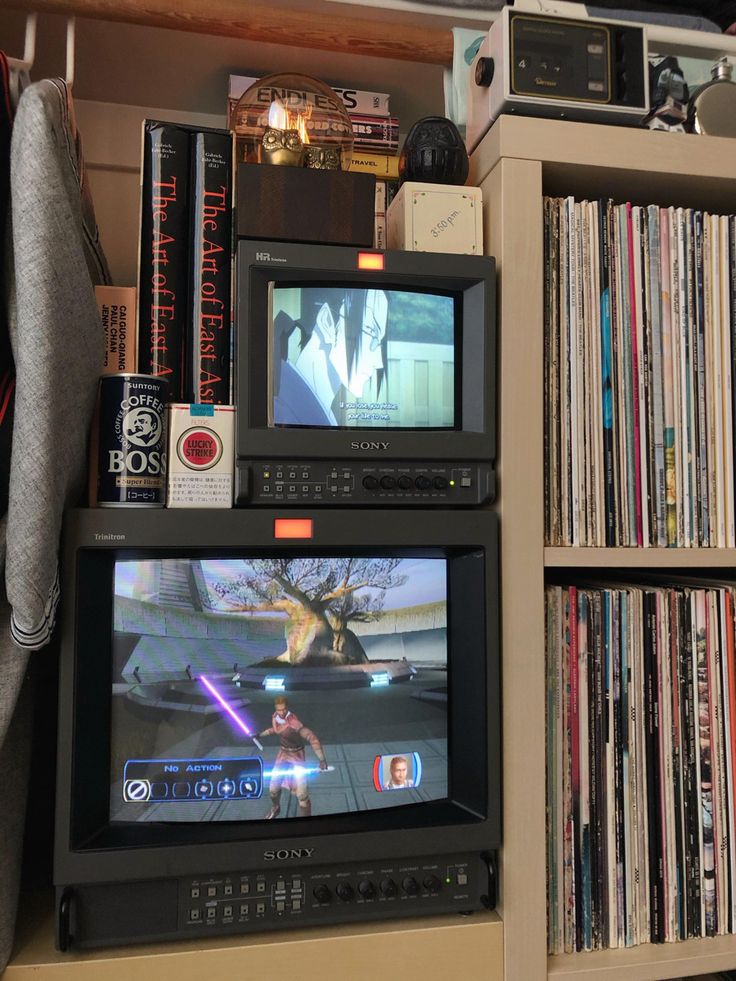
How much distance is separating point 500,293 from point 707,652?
0.55 metres

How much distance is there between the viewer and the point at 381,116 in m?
1.21

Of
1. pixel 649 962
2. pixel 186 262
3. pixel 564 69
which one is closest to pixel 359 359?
pixel 186 262

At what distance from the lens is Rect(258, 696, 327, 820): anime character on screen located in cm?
88

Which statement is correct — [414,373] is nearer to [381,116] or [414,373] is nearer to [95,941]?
[381,116]

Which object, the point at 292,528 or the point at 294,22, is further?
the point at 294,22

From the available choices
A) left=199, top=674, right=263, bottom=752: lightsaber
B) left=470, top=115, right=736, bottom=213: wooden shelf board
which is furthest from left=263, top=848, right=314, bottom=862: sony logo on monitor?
left=470, top=115, right=736, bottom=213: wooden shelf board

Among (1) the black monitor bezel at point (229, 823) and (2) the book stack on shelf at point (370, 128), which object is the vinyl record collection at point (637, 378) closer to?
(1) the black monitor bezel at point (229, 823)

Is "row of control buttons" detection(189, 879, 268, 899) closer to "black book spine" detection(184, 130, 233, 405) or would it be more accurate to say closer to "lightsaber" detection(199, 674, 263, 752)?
"lightsaber" detection(199, 674, 263, 752)

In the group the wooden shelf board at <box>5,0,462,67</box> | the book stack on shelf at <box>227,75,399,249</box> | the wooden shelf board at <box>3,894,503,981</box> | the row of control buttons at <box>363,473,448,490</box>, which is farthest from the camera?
the book stack on shelf at <box>227,75,399,249</box>

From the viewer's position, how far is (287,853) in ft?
2.78

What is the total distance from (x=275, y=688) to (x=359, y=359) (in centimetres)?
42

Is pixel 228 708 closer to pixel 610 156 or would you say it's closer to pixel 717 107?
pixel 610 156

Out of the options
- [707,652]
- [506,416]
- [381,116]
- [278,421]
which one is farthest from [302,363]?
[707,652]

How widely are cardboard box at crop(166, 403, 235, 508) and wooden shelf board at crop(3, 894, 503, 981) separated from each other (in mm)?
507
